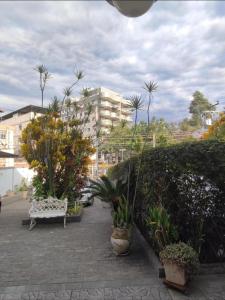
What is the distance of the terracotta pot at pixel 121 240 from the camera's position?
5.35 metres

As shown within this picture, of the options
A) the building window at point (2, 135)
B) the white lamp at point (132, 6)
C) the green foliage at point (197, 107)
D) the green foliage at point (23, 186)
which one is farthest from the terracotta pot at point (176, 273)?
the green foliage at point (197, 107)

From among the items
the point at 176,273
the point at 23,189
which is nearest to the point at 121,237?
the point at 176,273

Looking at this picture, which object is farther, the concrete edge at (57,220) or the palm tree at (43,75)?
the palm tree at (43,75)

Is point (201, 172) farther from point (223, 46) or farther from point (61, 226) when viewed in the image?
point (61, 226)

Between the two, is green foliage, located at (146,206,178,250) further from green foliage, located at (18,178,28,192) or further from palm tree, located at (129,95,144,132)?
green foliage, located at (18,178,28,192)

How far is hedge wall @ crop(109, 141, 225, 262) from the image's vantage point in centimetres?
421

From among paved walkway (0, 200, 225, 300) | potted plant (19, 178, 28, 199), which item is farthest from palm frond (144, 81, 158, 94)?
potted plant (19, 178, 28, 199)

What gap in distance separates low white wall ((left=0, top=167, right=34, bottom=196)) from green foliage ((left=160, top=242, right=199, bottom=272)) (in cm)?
1414

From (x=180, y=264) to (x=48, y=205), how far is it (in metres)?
5.28

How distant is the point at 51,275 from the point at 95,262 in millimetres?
870

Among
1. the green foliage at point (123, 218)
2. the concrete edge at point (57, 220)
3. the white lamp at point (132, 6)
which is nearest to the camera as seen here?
the white lamp at point (132, 6)

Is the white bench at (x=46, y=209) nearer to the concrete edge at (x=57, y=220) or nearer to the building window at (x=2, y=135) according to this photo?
the concrete edge at (x=57, y=220)

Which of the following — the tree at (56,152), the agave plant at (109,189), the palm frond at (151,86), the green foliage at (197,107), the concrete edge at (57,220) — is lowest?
the concrete edge at (57,220)

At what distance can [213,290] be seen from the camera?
381cm
